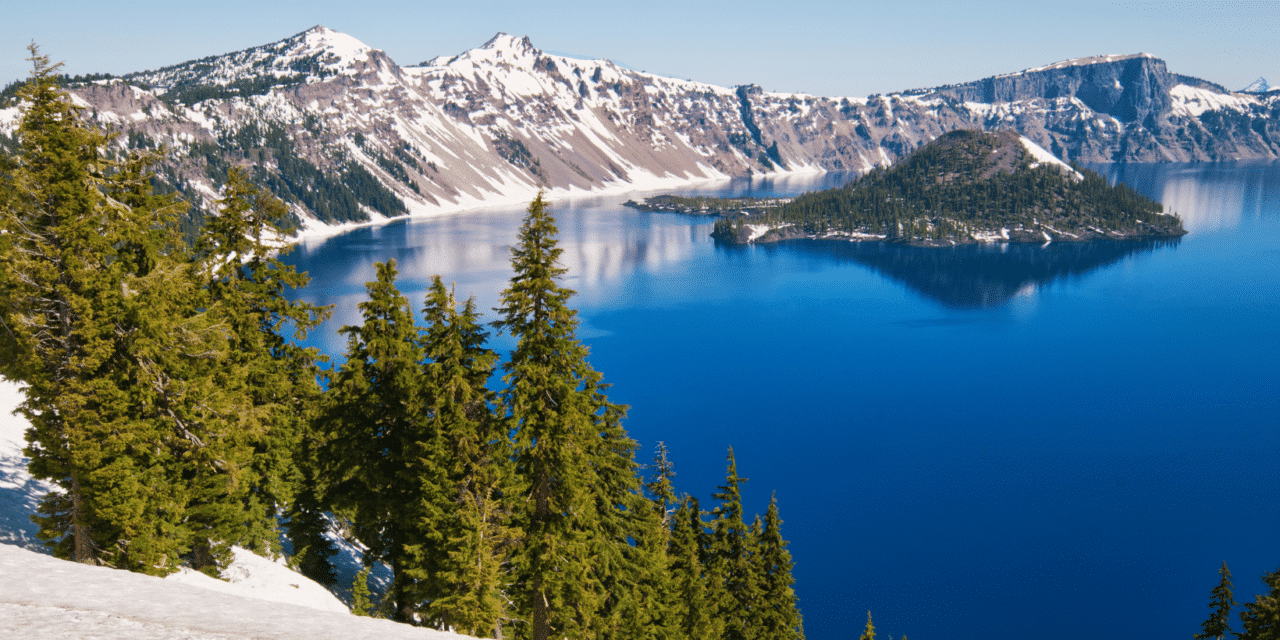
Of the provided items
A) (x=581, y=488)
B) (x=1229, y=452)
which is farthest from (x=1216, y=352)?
(x=581, y=488)

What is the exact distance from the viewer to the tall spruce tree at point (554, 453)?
23219mm

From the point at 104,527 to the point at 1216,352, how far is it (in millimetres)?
132904

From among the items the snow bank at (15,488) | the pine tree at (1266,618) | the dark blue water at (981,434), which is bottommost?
the dark blue water at (981,434)

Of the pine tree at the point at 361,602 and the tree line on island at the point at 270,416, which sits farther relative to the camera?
the pine tree at the point at 361,602

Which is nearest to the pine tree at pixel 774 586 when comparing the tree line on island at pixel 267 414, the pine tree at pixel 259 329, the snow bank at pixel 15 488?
the tree line on island at pixel 267 414

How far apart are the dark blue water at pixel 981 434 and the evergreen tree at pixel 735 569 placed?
15127mm

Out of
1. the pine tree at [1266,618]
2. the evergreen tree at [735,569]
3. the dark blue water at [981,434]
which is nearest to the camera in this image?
the pine tree at [1266,618]

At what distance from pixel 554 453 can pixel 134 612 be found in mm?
11580

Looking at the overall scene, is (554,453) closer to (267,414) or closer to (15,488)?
(267,414)

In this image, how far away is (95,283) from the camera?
2072cm

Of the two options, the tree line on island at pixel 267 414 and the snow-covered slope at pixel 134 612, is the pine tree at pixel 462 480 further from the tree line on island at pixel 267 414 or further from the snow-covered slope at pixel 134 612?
the snow-covered slope at pixel 134 612

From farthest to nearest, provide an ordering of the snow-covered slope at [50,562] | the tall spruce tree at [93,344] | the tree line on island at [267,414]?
1. the tree line on island at [267,414]
2. the tall spruce tree at [93,344]
3. the snow-covered slope at [50,562]

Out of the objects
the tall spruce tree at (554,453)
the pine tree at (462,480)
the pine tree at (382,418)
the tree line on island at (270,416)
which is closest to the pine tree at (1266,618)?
the tree line on island at (270,416)

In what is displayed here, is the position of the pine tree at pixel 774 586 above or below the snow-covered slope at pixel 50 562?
below
